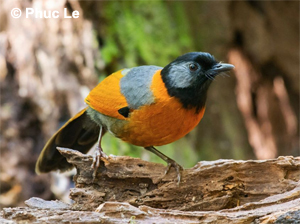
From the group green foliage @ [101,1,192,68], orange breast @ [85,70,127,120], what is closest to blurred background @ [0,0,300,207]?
green foliage @ [101,1,192,68]

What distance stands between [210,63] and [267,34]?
3.69m

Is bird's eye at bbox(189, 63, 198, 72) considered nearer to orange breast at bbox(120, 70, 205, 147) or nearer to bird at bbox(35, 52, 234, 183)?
bird at bbox(35, 52, 234, 183)

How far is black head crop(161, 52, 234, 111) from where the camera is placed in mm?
3494

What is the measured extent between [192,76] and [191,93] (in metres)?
0.15

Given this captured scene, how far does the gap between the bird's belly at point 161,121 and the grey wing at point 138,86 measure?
0.24 ft

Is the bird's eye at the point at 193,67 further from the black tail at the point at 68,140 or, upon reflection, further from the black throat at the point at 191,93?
the black tail at the point at 68,140

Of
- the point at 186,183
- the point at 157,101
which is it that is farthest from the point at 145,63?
the point at 186,183

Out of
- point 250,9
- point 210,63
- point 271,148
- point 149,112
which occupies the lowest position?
point 271,148

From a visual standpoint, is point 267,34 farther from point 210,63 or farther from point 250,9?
point 210,63

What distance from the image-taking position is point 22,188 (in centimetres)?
513

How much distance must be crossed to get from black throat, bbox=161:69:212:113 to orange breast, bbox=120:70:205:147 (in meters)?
0.04

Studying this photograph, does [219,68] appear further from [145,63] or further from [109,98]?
[145,63]

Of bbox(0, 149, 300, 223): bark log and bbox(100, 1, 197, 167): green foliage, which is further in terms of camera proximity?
bbox(100, 1, 197, 167): green foliage

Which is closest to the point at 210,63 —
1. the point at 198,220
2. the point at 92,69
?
the point at 198,220
